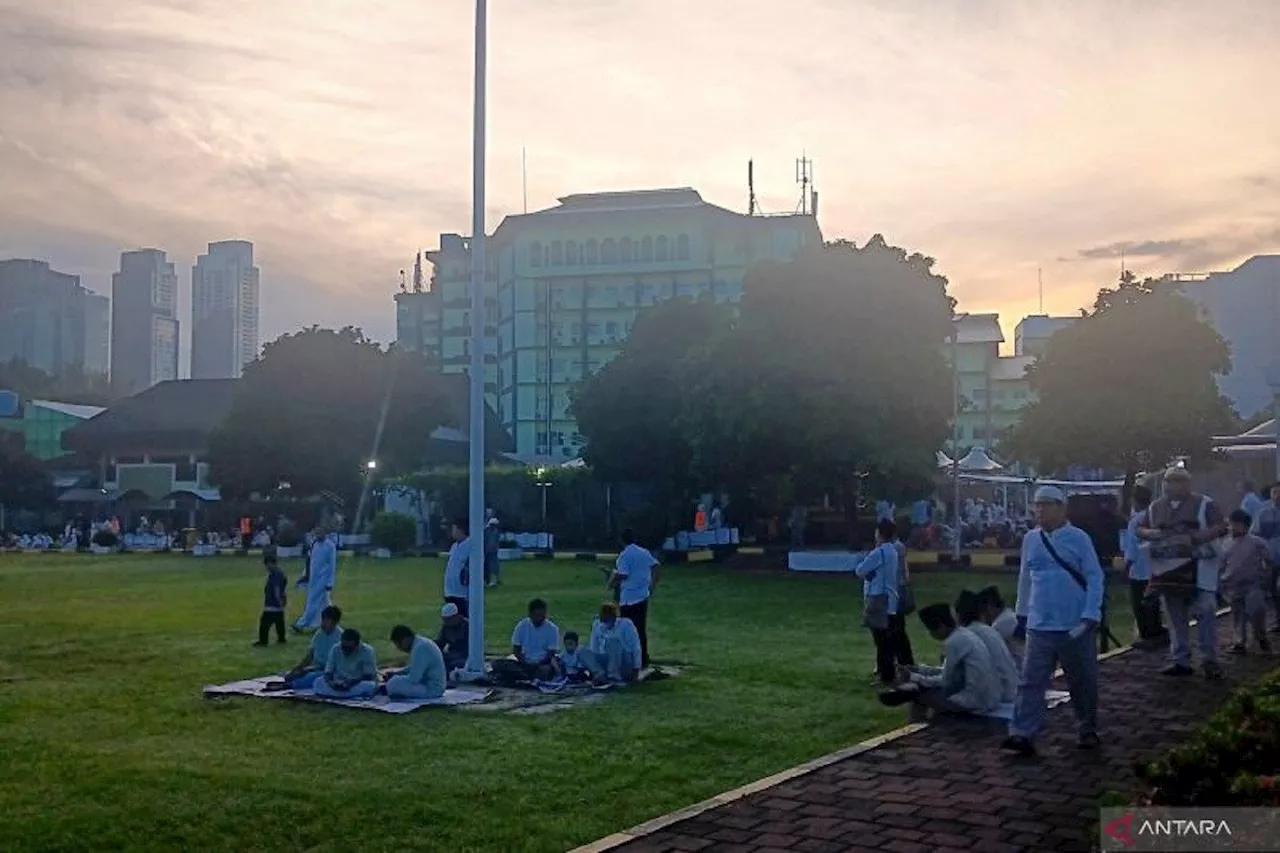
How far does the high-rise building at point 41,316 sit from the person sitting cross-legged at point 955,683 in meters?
118

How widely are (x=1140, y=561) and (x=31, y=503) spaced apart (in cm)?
6025

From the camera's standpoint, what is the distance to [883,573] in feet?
42.8

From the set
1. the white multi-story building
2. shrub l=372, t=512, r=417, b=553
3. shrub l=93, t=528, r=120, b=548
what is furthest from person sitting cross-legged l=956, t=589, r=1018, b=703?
the white multi-story building

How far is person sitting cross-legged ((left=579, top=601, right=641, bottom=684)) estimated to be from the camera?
42.4 feet

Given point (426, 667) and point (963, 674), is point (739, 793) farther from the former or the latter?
point (426, 667)

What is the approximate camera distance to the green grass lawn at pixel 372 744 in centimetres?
747

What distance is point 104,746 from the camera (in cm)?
991

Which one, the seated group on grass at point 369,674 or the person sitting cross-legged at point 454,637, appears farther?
the person sitting cross-legged at point 454,637

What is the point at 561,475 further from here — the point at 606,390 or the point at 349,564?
the point at 349,564

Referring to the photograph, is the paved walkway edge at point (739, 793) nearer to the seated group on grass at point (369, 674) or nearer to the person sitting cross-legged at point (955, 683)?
the person sitting cross-legged at point (955, 683)

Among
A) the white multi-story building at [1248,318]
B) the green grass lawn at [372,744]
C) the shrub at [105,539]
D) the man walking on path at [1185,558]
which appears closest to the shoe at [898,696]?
the green grass lawn at [372,744]

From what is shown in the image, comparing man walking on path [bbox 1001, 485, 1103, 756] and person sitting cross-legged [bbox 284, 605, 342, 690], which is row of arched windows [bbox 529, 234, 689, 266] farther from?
man walking on path [bbox 1001, 485, 1103, 756]

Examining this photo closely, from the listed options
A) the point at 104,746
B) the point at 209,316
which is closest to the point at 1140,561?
the point at 104,746

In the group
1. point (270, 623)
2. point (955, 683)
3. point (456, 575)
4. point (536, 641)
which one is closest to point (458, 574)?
point (456, 575)
